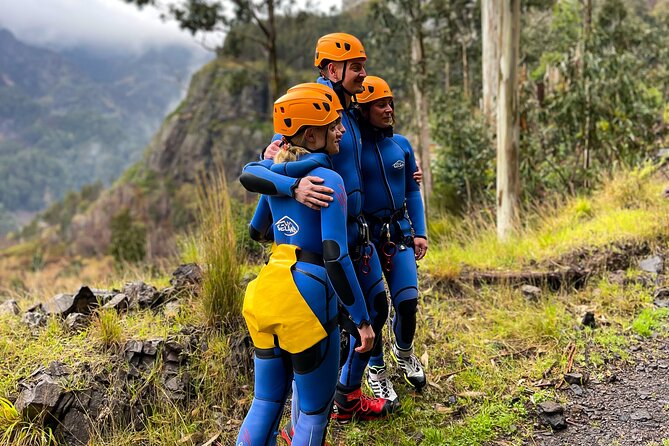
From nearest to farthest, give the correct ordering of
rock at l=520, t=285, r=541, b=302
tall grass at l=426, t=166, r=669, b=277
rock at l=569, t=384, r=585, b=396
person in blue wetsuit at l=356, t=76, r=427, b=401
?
person in blue wetsuit at l=356, t=76, r=427, b=401, rock at l=569, t=384, r=585, b=396, rock at l=520, t=285, r=541, b=302, tall grass at l=426, t=166, r=669, b=277

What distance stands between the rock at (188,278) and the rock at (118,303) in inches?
16.3

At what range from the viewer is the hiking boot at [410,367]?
3475mm

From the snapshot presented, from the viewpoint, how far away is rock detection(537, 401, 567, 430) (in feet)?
10.1

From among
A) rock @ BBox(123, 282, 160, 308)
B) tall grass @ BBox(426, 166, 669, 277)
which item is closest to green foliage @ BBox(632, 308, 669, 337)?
tall grass @ BBox(426, 166, 669, 277)

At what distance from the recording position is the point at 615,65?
833cm

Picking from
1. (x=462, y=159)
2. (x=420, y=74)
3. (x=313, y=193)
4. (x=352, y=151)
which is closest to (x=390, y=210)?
(x=352, y=151)

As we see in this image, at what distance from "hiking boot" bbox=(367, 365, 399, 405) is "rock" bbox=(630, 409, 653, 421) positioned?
1.46m

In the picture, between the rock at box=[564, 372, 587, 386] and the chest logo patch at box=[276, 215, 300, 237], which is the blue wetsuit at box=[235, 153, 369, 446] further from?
the rock at box=[564, 372, 587, 386]

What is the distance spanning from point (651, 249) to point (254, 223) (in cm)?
459

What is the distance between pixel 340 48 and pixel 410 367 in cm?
216

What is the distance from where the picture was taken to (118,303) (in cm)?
409

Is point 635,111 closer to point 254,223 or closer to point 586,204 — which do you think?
point 586,204

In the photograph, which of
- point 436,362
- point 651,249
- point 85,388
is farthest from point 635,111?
point 85,388

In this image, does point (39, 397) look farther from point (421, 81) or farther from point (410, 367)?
point (421, 81)
